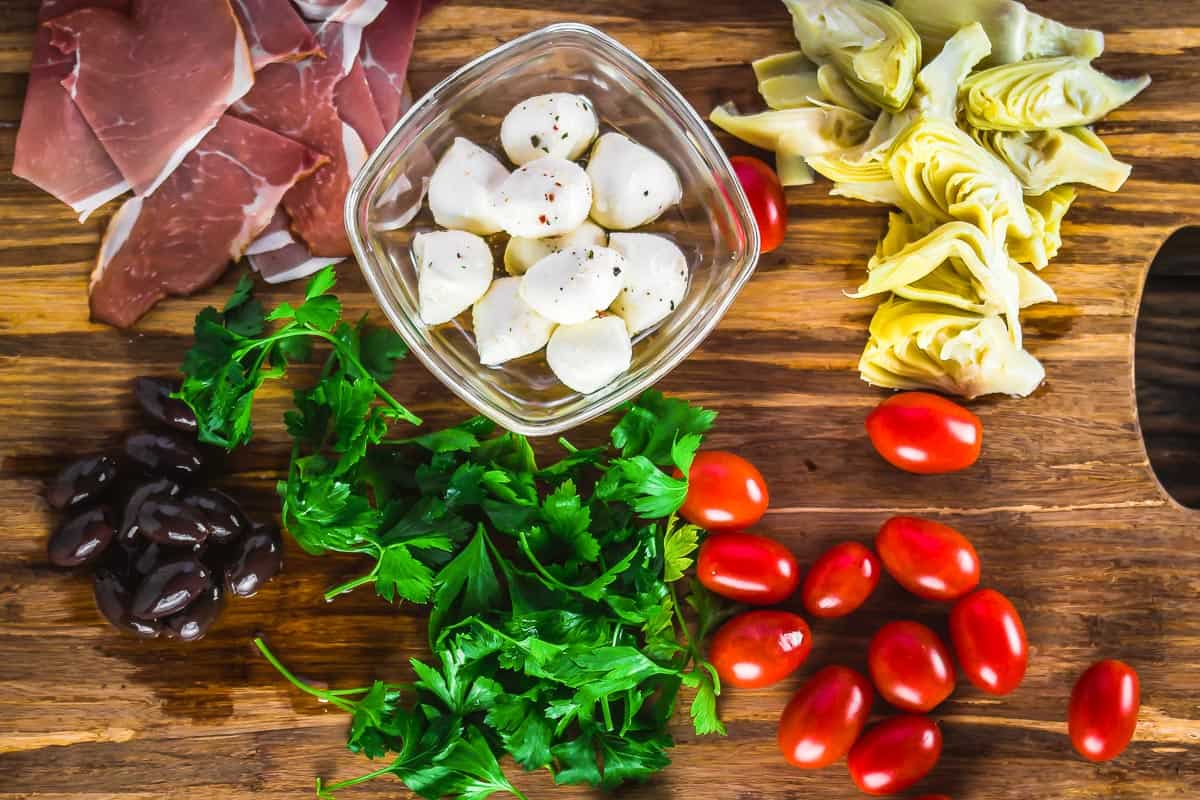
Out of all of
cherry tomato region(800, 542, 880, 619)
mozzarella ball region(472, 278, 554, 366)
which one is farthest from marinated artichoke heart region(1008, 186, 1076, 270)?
mozzarella ball region(472, 278, 554, 366)

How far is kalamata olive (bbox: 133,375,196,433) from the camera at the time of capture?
1574 millimetres

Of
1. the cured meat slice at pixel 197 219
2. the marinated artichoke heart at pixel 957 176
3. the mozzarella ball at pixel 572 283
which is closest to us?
the mozzarella ball at pixel 572 283

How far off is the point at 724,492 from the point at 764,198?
445 mm

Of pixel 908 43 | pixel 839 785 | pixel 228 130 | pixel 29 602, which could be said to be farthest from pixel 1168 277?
pixel 29 602

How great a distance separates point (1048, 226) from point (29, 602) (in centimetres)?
167

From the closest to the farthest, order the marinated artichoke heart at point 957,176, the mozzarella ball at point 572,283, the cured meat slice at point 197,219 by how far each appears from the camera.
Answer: the mozzarella ball at point 572,283
the marinated artichoke heart at point 957,176
the cured meat slice at point 197,219

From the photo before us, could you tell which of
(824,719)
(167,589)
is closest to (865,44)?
(824,719)

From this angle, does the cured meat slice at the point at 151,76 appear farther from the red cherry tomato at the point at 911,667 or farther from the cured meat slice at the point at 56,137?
the red cherry tomato at the point at 911,667

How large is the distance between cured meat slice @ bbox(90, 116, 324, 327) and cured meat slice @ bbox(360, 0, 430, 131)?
14cm

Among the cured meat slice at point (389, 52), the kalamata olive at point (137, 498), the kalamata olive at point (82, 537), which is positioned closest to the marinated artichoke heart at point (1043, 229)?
the cured meat slice at point (389, 52)

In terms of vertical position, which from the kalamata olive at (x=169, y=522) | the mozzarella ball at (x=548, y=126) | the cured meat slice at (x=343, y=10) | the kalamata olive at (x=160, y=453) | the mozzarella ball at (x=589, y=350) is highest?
the cured meat slice at (x=343, y=10)

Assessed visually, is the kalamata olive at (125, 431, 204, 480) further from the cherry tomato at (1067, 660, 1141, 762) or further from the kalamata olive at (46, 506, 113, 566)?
the cherry tomato at (1067, 660, 1141, 762)

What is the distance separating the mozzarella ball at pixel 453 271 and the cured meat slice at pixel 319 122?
0.81 feet

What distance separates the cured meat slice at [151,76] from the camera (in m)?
1.58
